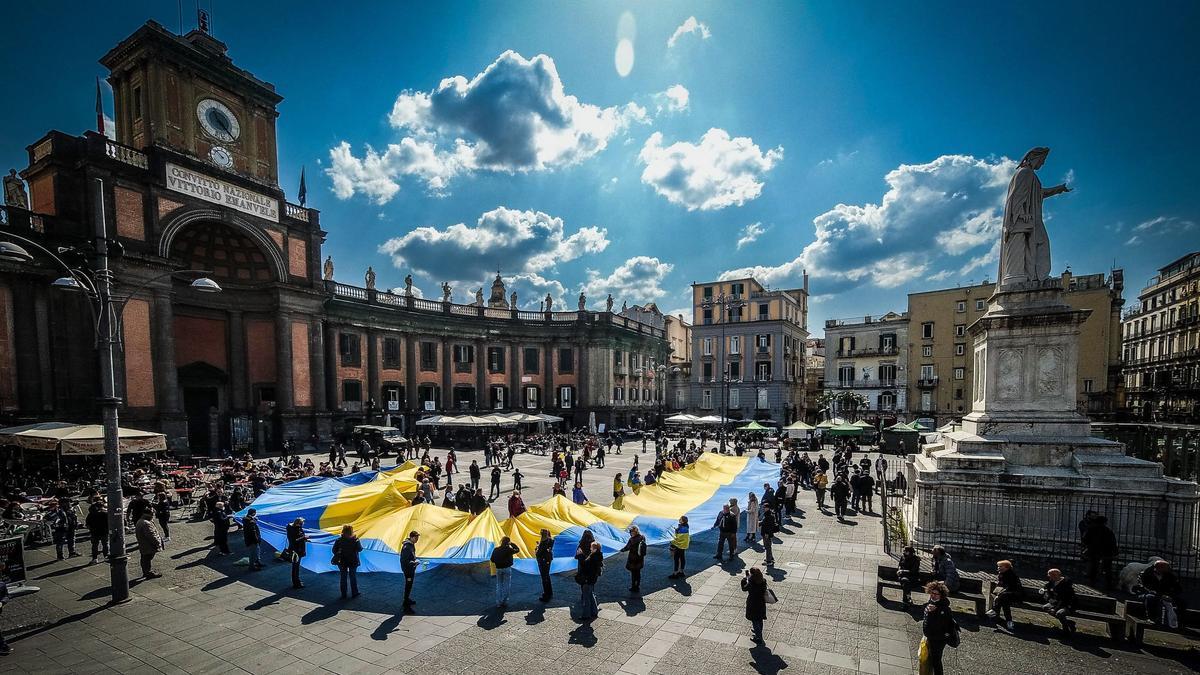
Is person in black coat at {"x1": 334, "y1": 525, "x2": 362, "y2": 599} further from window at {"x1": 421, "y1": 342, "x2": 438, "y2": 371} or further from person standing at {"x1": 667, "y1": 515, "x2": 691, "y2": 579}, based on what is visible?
window at {"x1": 421, "y1": 342, "x2": 438, "y2": 371}

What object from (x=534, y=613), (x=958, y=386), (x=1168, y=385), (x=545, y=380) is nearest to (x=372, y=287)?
(x=545, y=380)

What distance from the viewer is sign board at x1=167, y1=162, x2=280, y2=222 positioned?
2838cm

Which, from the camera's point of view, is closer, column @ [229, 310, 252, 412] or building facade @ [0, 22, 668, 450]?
building facade @ [0, 22, 668, 450]

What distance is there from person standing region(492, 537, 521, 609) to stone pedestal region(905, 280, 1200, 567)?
33.1 ft

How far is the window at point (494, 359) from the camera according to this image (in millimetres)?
49031

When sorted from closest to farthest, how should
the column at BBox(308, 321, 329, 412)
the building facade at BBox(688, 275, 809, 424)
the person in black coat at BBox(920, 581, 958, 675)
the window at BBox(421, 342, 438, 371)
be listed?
the person in black coat at BBox(920, 581, 958, 675) → the column at BBox(308, 321, 329, 412) → the window at BBox(421, 342, 438, 371) → the building facade at BBox(688, 275, 809, 424)

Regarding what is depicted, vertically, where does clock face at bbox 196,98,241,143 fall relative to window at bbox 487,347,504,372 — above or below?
above

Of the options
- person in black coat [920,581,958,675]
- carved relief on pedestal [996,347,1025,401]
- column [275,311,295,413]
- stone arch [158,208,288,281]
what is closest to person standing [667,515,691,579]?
person in black coat [920,581,958,675]

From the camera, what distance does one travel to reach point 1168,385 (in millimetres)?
44469

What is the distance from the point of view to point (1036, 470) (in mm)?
11555

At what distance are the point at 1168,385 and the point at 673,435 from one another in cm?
4506

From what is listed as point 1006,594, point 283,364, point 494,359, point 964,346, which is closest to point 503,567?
point 1006,594

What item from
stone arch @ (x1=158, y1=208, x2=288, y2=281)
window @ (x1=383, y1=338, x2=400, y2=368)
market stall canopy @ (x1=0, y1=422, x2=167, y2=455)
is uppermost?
stone arch @ (x1=158, y1=208, x2=288, y2=281)

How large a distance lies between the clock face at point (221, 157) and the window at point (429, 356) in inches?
754
